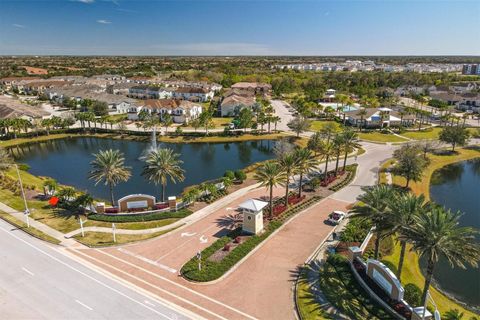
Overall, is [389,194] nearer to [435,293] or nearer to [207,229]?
[435,293]

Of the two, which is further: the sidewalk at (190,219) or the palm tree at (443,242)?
the sidewalk at (190,219)

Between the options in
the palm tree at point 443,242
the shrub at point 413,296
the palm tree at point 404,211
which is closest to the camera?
the palm tree at point 443,242

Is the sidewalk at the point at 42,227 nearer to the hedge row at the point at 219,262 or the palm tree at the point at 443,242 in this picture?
the hedge row at the point at 219,262

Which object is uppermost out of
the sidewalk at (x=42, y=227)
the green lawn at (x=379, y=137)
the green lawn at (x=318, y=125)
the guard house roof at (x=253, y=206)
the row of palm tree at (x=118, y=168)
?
the row of palm tree at (x=118, y=168)

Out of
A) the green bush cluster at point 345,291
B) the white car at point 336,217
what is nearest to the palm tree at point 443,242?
the green bush cluster at point 345,291

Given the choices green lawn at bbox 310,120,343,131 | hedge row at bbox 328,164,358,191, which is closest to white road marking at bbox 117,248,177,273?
hedge row at bbox 328,164,358,191

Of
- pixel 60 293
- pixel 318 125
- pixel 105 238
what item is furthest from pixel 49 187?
pixel 318 125

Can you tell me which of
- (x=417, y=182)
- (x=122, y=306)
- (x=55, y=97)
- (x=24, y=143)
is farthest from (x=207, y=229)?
(x=55, y=97)
